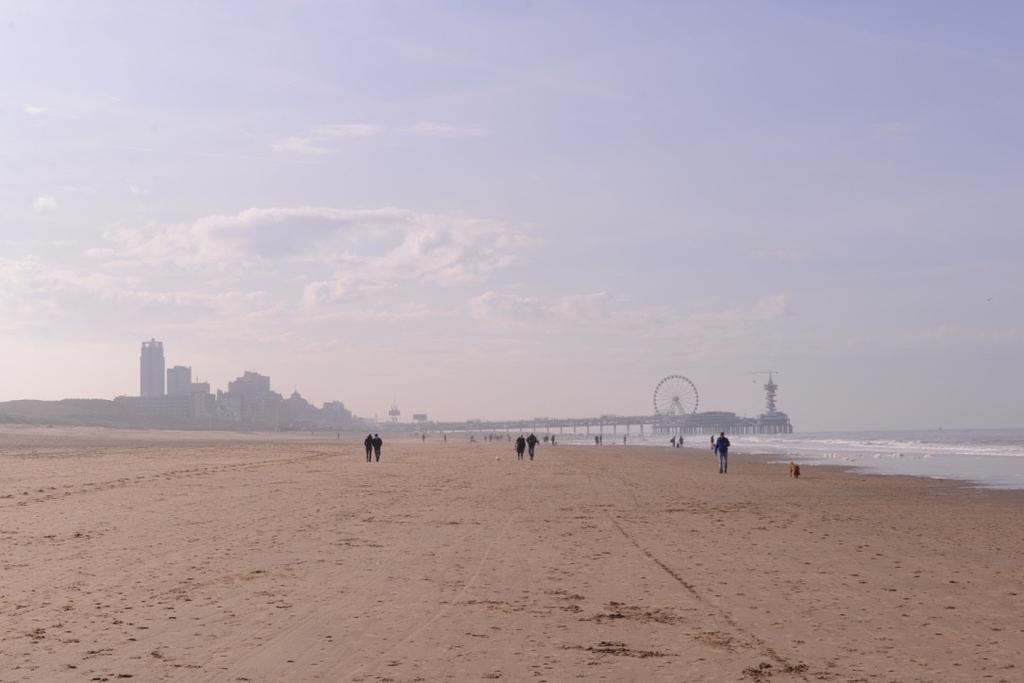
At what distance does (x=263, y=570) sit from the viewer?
1254cm

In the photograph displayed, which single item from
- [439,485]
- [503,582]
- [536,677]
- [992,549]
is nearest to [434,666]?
[536,677]

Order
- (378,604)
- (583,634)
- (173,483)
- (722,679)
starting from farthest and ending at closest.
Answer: (173,483) → (378,604) → (583,634) → (722,679)

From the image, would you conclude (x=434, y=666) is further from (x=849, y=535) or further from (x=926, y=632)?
(x=849, y=535)

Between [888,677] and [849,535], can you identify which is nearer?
[888,677]

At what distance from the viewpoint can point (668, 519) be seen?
19844mm

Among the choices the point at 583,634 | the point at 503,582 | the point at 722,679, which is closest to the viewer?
the point at 722,679

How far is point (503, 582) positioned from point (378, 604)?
6.38 ft

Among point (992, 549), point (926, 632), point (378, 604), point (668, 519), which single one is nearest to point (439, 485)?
point (668, 519)

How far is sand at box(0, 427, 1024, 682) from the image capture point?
7879mm

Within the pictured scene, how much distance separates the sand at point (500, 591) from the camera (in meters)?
7.88

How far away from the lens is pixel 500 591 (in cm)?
→ 1123

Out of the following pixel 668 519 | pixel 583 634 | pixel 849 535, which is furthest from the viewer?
pixel 668 519

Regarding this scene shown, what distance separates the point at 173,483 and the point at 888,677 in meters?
24.8

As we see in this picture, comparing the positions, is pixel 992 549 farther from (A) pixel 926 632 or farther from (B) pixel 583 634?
(B) pixel 583 634
